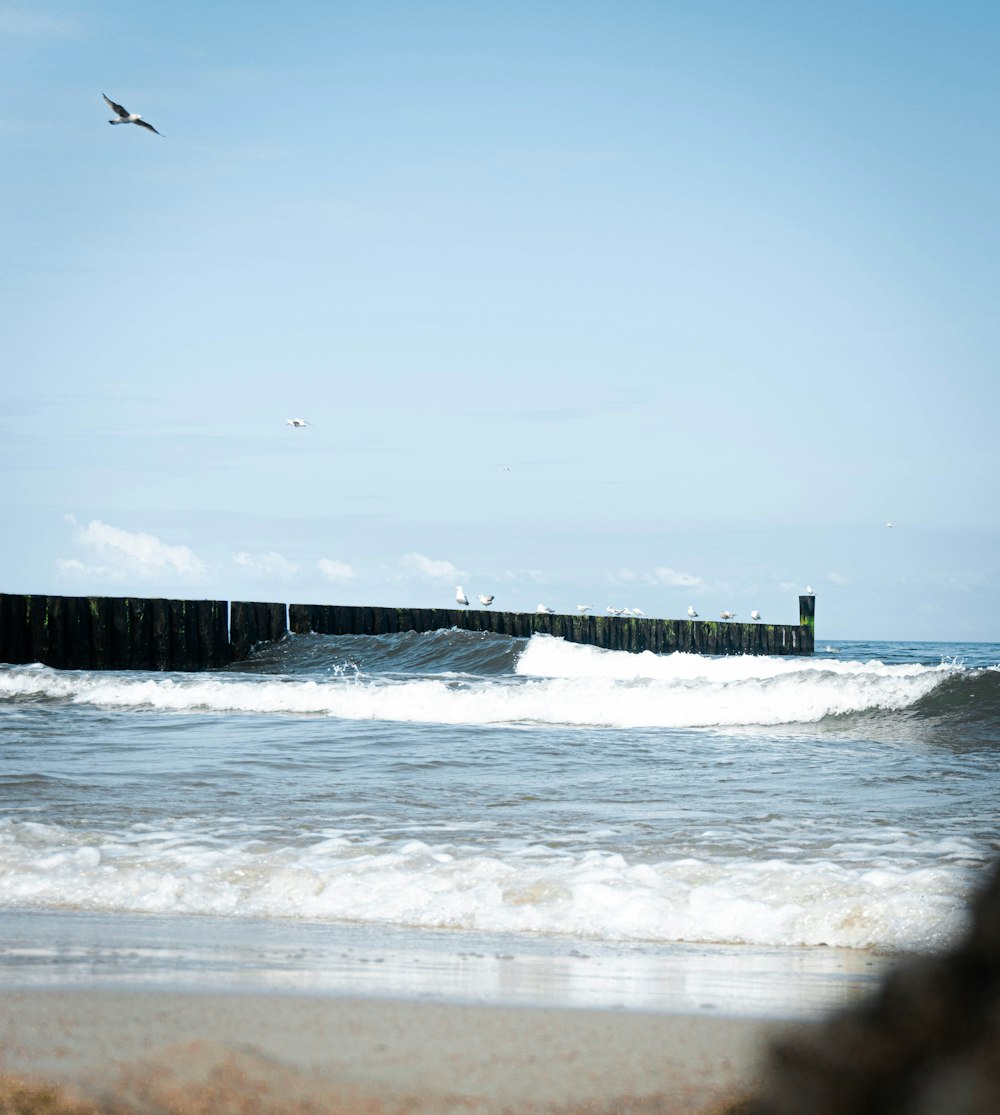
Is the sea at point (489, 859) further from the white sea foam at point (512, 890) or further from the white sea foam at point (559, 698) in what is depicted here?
the white sea foam at point (559, 698)

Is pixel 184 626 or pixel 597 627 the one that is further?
pixel 597 627

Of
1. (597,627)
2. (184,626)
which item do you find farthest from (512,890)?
(597,627)

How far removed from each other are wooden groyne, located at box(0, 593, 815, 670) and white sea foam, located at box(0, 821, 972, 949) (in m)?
16.4

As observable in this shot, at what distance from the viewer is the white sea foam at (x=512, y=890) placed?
364cm

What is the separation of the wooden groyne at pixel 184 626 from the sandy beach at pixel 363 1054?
18570 millimetres

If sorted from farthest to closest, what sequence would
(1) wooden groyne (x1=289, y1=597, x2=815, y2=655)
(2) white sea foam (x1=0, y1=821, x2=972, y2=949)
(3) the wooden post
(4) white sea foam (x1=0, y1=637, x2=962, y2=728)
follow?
(3) the wooden post < (1) wooden groyne (x1=289, y1=597, x2=815, y2=655) < (4) white sea foam (x1=0, y1=637, x2=962, y2=728) < (2) white sea foam (x1=0, y1=821, x2=972, y2=949)

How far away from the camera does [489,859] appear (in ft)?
14.2

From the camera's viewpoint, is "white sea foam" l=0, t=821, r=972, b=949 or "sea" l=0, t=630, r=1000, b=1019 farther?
"white sea foam" l=0, t=821, r=972, b=949

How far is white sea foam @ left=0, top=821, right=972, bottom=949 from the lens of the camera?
3.64 meters

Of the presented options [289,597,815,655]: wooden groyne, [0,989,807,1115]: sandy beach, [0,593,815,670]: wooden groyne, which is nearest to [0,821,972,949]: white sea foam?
[0,989,807,1115]: sandy beach

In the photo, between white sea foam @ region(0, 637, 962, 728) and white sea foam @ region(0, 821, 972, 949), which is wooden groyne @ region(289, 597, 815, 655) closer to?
white sea foam @ region(0, 637, 962, 728)

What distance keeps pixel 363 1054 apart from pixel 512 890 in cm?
199

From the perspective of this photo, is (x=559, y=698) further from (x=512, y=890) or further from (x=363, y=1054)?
(x=363, y=1054)

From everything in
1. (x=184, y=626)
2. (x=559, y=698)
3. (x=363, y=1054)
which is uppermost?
(x=184, y=626)
